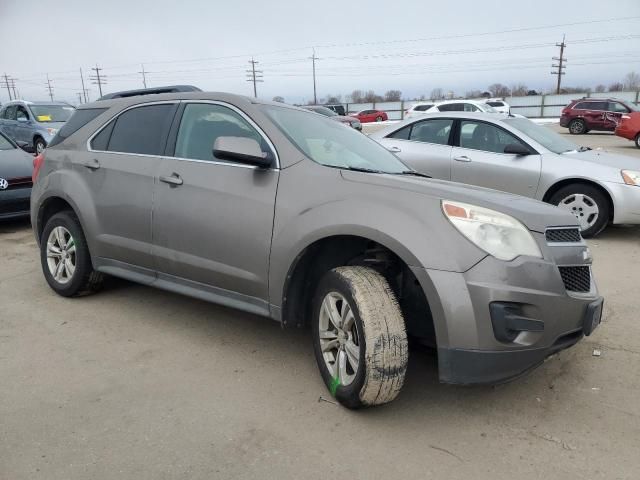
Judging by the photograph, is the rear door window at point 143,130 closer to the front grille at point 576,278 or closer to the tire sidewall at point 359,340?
the tire sidewall at point 359,340

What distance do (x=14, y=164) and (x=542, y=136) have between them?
282 inches

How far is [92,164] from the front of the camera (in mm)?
3982

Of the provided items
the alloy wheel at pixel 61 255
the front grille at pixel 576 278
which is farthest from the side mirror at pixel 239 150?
the alloy wheel at pixel 61 255

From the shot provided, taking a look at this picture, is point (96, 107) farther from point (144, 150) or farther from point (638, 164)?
point (638, 164)

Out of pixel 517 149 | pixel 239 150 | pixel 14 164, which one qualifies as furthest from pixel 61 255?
pixel 517 149

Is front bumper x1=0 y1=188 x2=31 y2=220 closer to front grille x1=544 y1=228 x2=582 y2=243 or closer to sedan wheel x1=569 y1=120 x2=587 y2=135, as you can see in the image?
front grille x1=544 y1=228 x2=582 y2=243

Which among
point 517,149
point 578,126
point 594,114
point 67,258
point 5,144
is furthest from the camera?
point 578,126

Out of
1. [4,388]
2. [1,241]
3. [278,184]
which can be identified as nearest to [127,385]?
[4,388]

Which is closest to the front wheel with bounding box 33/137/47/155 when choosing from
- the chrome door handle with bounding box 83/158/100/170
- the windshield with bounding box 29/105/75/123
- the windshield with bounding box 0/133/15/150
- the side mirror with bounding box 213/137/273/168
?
the windshield with bounding box 29/105/75/123

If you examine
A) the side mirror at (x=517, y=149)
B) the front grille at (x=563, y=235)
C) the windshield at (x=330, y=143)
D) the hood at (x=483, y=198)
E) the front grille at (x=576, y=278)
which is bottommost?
the front grille at (x=576, y=278)

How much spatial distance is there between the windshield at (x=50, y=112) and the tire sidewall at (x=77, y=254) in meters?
12.3

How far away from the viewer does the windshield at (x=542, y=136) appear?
21.9 feet

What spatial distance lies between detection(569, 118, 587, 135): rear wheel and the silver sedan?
65.9 ft

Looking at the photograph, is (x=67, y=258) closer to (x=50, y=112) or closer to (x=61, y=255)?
(x=61, y=255)
